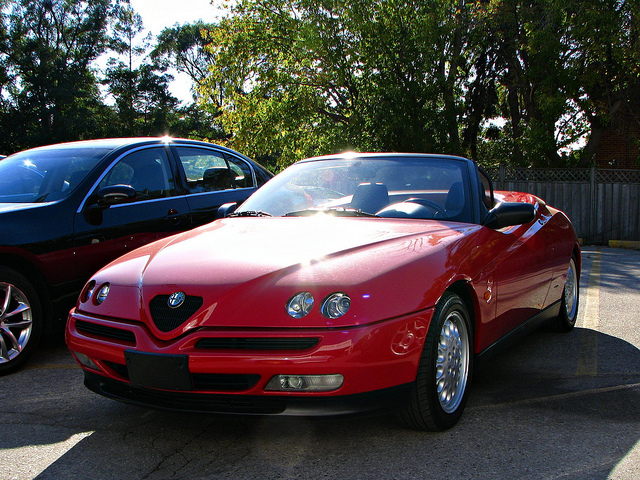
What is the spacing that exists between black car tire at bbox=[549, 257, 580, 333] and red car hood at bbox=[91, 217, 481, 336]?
2139mm

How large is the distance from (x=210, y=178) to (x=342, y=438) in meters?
3.76

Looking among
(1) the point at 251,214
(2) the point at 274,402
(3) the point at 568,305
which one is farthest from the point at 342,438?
(3) the point at 568,305

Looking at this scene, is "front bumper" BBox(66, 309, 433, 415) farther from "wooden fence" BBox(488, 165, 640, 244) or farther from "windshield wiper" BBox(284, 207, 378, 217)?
"wooden fence" BBox(488, 165, 640, 244)

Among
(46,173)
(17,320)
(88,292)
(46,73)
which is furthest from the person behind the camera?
(46,73)

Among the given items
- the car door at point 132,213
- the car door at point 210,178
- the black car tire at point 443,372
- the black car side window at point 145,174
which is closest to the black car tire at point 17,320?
the car door at point 132,213

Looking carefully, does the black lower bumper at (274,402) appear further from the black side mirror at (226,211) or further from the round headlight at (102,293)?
the black side mirror at (226,211)

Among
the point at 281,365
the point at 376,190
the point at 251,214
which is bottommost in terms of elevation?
the point at 281,365

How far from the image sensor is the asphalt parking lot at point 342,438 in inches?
107

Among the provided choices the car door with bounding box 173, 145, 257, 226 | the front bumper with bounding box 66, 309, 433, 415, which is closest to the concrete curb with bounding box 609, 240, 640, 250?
the car door with bounding box 173, 145, 257, 226

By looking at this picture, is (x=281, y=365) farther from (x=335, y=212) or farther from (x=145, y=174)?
(x=145, y=174)

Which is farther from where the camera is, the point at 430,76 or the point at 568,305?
the point at 430,76

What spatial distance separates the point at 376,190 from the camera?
411cm

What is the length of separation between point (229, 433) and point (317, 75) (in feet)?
67.1

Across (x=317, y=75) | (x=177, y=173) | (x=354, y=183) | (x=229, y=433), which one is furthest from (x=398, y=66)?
(x=229, y=433)
